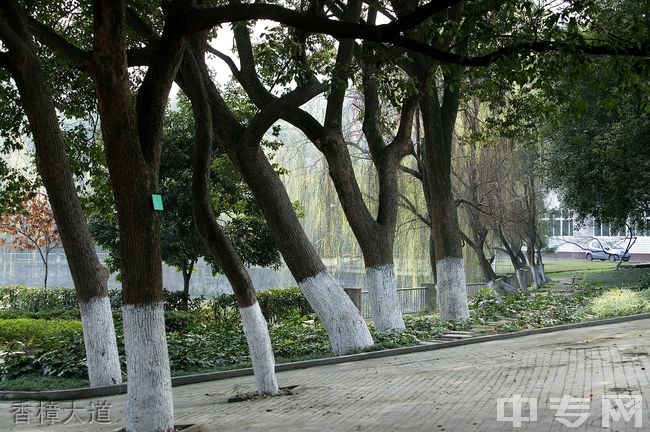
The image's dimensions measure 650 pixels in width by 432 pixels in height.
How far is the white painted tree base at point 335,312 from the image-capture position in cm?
1582

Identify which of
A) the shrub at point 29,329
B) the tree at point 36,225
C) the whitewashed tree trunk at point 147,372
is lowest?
the shrub at point 29,329

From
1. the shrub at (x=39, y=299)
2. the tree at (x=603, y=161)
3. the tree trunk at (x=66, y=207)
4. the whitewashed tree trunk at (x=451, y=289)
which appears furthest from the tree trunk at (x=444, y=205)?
the shrub at (x=39, y=299)

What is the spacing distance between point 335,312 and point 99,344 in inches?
185

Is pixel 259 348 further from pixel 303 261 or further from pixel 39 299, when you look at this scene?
pixel 39 299

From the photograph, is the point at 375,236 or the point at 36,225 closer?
the point at 375,236

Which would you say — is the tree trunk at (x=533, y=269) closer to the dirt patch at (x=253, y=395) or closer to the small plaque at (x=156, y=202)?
the dirt patch at (x=253, y=395)

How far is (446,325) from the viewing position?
19172 millimetres

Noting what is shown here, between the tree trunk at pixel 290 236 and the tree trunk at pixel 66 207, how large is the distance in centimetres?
336

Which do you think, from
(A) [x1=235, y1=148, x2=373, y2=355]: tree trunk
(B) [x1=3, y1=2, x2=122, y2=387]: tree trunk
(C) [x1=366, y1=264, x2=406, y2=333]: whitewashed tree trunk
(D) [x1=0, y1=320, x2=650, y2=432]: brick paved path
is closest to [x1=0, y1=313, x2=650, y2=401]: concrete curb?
(B) [x1=3, y1=2, x2=122, y2=387]: tree trunk

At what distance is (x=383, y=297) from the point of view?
17.8 meters

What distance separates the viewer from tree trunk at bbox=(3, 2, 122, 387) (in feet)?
42.2

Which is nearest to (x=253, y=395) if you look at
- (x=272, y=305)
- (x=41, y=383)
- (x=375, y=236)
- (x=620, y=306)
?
(x=41, y=383)

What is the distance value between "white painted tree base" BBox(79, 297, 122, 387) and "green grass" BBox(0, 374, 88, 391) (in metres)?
0.39

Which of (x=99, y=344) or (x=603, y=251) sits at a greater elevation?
(x=99, y=344)
